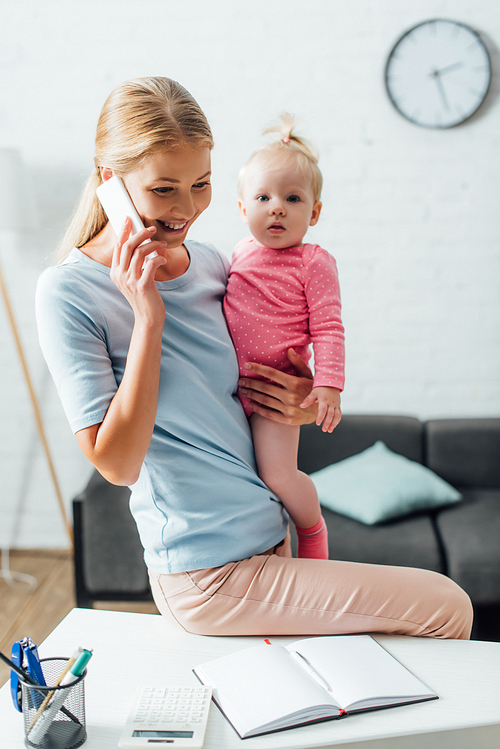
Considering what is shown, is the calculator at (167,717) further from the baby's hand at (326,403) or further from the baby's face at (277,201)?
the baby's face at (277,201)

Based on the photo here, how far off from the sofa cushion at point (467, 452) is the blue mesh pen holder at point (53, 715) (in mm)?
2064

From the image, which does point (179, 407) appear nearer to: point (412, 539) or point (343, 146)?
point (412, 539)

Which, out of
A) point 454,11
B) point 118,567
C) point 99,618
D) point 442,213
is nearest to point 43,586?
point 118,567

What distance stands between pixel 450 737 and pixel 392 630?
0.76 feet

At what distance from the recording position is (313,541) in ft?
4.49

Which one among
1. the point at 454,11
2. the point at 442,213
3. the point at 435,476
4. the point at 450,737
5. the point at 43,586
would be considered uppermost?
the point at 454,11

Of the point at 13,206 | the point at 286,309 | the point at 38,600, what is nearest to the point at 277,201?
the point at 286,309

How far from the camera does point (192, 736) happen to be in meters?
0.90

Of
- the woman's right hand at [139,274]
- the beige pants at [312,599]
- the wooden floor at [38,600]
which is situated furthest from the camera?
the wooden floor at [38,600]

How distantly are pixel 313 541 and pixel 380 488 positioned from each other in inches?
42.8

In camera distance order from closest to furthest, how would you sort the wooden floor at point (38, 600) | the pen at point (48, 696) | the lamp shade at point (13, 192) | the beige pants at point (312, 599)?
1. the pen at point (48, 696)
2. the beige pants at point (312, 599)
3. the wooden floor at point (38, 600)
4. the lamp shade at point (13, 192)

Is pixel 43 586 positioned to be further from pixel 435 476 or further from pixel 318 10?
pixel 318 10

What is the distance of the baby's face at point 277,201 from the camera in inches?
51.5

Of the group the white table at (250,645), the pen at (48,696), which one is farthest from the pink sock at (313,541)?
the pen at (48,696)
